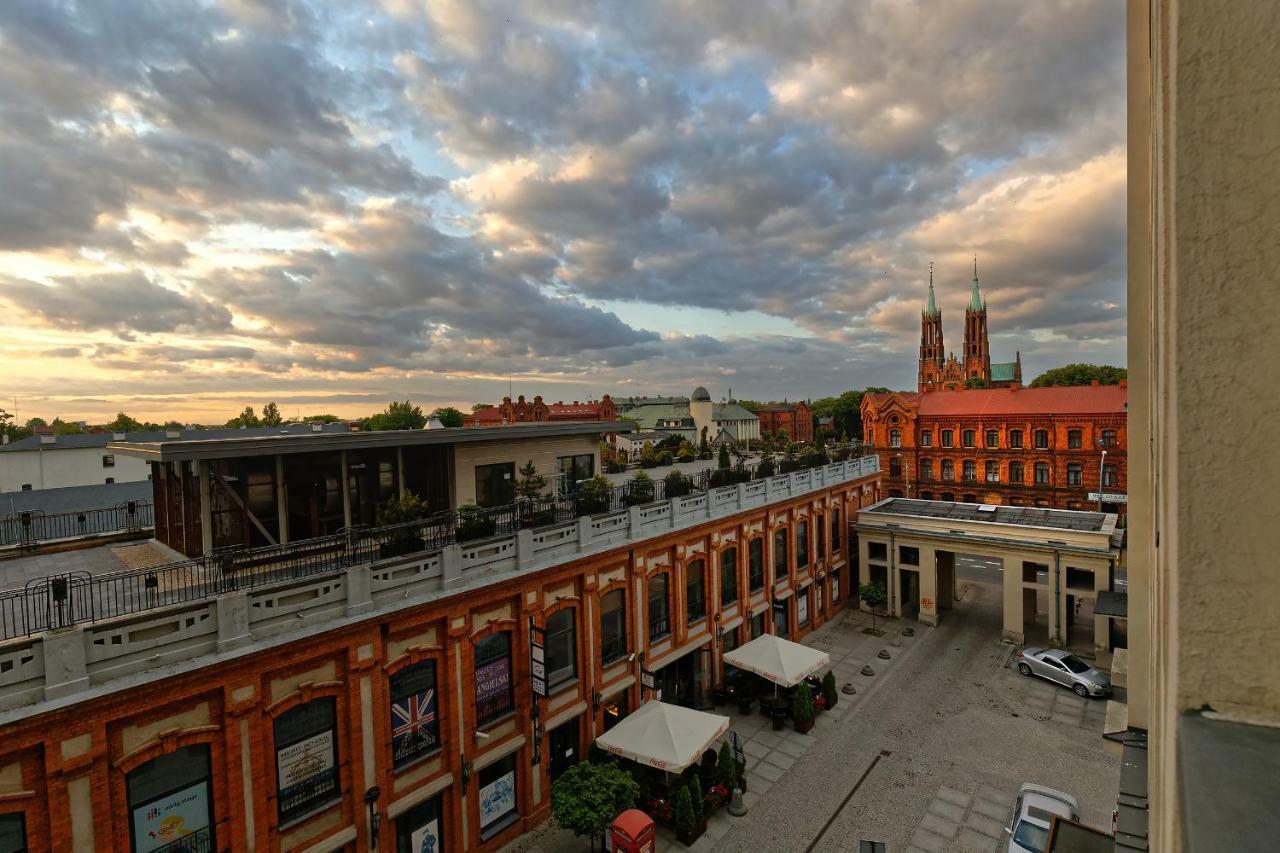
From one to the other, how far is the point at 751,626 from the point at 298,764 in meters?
18.5

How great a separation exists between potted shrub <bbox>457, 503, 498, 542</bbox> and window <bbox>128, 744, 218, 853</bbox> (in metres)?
6.78

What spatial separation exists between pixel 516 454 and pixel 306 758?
11590 mm

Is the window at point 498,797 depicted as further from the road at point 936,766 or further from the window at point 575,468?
the window at point 575,468

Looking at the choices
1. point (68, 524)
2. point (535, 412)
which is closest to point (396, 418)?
point (535, 412)

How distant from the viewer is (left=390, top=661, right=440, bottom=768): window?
563 inches

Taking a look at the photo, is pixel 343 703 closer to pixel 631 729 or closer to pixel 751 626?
pixel 631 729

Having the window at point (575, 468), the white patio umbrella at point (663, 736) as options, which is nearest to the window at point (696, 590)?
the white patio umbrella at point (663, 736)

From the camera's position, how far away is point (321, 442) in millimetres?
17141

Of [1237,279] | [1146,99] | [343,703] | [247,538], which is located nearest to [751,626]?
[343,703]

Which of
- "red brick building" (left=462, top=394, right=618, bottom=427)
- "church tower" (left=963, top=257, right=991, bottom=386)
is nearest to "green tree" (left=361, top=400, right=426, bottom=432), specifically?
"red brick building" (left=462, top=394, right=618, bottom=427)

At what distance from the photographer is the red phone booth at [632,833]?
587 inches

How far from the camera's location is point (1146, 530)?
716cm

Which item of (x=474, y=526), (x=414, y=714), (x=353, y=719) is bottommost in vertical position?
(x=414, y=714)

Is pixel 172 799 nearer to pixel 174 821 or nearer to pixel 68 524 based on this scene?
pixel 174 821
